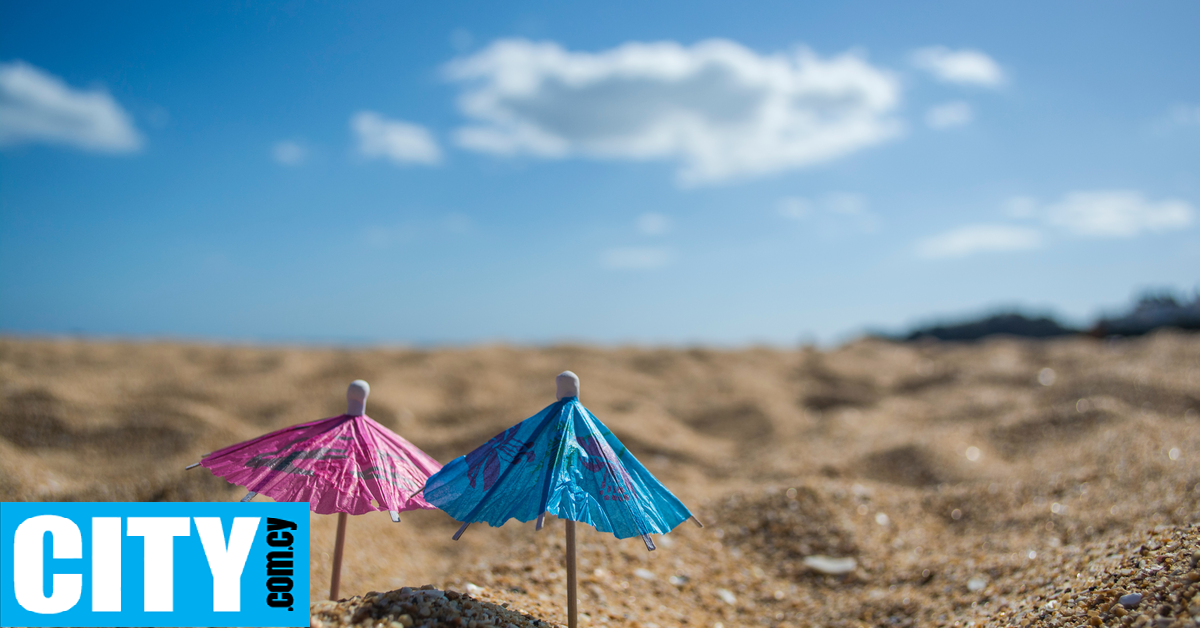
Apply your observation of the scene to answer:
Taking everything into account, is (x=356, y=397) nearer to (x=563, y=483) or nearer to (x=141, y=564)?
(x=563, y=483)

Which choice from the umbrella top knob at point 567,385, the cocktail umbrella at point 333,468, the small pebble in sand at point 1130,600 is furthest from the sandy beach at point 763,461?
the umbrella top knob at point 567,385

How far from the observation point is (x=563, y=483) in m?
2.16

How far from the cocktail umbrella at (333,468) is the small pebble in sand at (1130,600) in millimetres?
2476

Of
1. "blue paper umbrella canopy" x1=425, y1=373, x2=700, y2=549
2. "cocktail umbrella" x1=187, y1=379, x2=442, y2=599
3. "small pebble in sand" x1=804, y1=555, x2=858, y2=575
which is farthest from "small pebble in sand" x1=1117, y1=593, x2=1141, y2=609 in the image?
"cocktail umbrella" x1=187, y1=379, x2=442, y2=599

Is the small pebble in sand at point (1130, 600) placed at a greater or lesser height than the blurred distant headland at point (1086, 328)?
lesser

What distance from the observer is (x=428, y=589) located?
2473 mm

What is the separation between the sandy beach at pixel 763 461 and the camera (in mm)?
3344

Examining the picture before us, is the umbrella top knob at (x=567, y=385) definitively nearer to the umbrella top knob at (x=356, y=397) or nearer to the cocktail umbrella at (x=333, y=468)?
the cocktail umbrella at (x=333, y=468)

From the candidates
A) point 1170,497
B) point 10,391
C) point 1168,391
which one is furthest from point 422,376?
point 1168,391

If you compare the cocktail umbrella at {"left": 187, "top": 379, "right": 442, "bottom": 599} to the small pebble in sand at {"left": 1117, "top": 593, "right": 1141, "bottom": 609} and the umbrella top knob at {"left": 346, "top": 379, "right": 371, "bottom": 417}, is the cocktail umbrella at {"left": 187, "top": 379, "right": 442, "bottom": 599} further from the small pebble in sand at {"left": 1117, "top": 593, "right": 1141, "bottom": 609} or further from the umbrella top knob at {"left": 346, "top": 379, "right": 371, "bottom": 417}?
the small pebble in sand at {"left": 1117, "top": 593, "right": 1141, "bottom": 609}

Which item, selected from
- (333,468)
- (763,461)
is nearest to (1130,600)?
(333,468)

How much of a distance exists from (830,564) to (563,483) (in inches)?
105

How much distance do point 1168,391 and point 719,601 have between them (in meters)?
6.87

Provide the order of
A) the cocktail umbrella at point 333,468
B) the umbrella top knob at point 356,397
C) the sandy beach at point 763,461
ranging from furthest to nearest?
the sandy beach at point 763,461 → the umbrella top knob at point 356,397 → the cocktail umbrella at point 333,468
